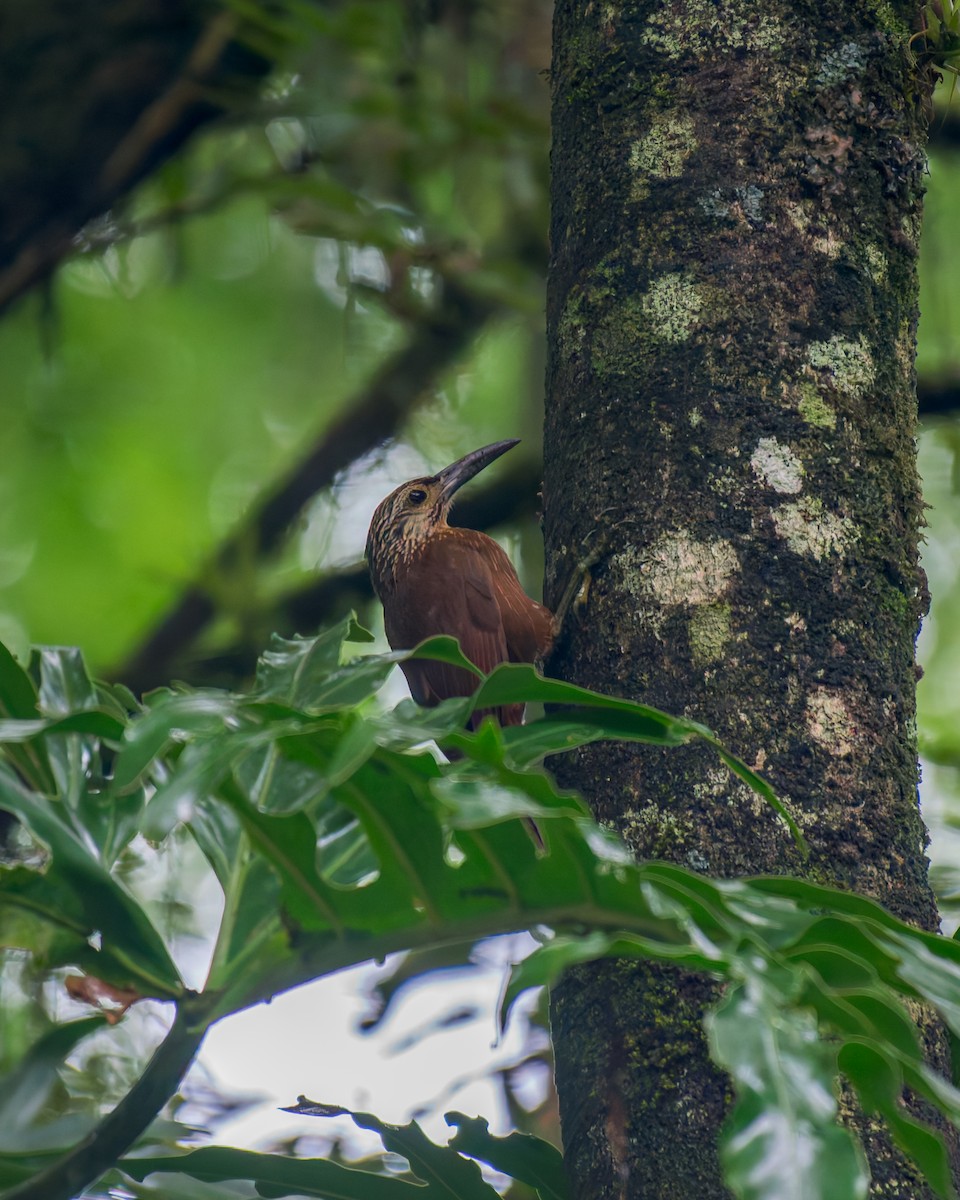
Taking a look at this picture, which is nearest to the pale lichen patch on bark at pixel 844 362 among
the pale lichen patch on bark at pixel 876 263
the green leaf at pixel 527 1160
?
the pale lichen patch on bark at pixel 876 263

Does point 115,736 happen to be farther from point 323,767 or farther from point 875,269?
point 875,269

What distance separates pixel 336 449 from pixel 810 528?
3114mm

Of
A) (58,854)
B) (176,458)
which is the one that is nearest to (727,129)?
(58,854)

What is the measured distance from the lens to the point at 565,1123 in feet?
5.78

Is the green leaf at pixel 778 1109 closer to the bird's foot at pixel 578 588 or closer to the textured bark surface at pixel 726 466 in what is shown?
the textured bark surface at pixel 726 466

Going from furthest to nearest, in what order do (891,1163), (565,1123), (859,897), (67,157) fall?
(67,157), (565,1123), (891,1163), (859,897)

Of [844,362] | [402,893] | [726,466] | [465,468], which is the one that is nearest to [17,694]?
[402,893]

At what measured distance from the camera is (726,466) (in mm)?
1922

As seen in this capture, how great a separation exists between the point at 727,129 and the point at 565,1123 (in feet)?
4.79

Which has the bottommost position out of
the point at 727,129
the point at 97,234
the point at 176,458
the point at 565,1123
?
the point at 176,458

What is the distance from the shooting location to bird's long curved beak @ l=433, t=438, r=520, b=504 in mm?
3887

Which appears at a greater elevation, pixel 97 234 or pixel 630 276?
pixel 630 276

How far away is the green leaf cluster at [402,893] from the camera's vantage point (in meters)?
1.17

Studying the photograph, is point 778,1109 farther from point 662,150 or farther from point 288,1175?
point 662,150
